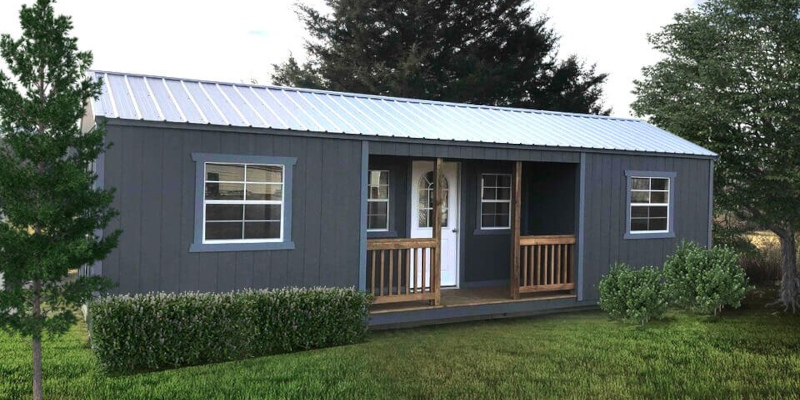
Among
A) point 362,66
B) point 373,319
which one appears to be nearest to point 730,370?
point 373,319

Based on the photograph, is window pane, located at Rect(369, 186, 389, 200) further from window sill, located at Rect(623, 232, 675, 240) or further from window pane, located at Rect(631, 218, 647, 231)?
window pane, located at Rect(631, 218, 647, 231)

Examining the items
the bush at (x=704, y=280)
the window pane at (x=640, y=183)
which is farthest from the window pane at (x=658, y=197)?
the bush at (x=704, y=280)

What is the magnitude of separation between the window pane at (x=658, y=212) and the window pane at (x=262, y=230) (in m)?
6.91

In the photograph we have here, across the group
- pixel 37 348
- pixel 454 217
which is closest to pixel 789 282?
pixel 454 217

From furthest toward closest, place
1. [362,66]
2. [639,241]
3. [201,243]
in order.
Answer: [362,66] < [639,241] < [201,243]

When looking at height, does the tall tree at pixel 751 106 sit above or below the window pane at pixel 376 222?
above

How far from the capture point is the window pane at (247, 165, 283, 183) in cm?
882

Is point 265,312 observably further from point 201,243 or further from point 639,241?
point 639,241

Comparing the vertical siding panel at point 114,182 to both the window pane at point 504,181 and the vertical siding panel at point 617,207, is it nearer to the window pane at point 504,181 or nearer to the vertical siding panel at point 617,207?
the window pane at point 504,181

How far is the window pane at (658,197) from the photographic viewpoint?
40.5ft

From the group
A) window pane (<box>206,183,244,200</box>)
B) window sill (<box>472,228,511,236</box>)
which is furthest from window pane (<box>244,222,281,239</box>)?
window sill (<box>472,228,511,236</box>)

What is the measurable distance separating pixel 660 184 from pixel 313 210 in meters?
6.68

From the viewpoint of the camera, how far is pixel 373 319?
31.2ft

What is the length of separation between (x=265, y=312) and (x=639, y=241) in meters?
7.09
